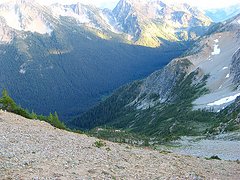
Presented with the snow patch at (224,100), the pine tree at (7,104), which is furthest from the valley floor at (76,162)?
the snow patch at (224,100)

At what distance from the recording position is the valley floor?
27547 millimetres

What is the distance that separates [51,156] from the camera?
32062mm

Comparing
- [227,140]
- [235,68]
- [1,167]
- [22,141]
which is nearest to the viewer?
[1,167]

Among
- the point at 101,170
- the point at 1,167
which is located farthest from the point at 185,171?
the point at 1,167

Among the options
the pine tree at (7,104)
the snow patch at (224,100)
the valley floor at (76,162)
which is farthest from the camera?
the snow patch at (224,100)

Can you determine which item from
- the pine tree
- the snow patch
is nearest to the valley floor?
the pine tree

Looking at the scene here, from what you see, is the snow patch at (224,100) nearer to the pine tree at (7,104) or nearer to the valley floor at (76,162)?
the pine tree at (7,104)

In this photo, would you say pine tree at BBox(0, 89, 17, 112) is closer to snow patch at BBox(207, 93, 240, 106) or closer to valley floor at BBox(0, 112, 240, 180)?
valley floor at BBox(0, 112, 240, 180)

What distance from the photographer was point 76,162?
31.4 metres

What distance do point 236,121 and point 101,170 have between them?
227 ft

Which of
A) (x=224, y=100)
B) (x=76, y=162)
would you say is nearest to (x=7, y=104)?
(x=76, y=162)

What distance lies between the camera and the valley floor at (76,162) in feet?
90.4

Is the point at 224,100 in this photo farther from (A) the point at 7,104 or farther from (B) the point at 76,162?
(B) the point at 76,162

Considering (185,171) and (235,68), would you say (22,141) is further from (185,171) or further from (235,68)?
(235,68)
